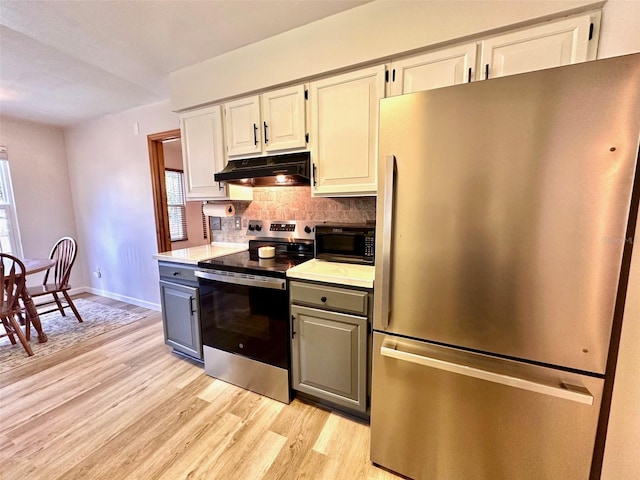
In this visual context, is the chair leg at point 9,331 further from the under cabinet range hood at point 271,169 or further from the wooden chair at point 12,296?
the under cabinet range hood at point 271,169

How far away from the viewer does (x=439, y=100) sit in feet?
3.38

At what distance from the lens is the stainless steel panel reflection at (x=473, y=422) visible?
38.1 inches

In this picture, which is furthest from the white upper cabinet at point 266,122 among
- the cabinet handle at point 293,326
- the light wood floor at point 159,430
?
the light wood floor at point 159,430

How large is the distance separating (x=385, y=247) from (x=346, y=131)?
935 millimetres

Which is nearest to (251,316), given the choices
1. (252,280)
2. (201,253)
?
(252,280)

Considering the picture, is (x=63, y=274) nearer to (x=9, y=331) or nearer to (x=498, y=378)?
(x=9, y=331)

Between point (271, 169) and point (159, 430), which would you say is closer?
point (159, 430)

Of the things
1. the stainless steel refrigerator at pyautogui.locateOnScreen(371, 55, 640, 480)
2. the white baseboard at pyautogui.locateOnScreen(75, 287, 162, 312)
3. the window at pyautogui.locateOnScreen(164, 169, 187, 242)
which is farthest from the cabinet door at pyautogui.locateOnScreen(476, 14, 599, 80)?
the window at pyautogui.locateOnScreen(164, 169, 187, 242)

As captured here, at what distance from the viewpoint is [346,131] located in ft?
5.64

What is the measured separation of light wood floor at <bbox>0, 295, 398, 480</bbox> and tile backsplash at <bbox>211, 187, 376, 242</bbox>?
1347 millimetres

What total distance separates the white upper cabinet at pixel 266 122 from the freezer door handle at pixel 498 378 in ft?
4.74

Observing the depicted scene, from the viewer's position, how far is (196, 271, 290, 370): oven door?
68.6 inches

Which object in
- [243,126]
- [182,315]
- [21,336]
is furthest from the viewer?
[21,336]

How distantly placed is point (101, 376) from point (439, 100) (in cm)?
302
